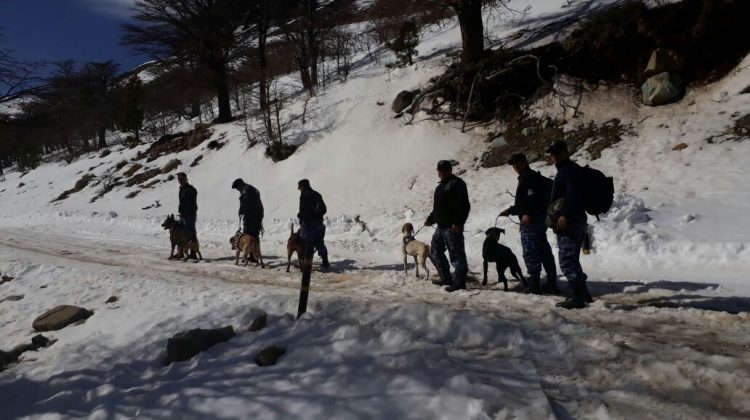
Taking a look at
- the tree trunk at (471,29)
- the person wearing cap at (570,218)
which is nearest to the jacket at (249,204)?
the person wearing cap at (570,218)

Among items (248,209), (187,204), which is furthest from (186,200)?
(248,209)

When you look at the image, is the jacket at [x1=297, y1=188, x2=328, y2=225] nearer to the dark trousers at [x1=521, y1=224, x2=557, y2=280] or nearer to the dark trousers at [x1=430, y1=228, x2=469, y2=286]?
the dark trousers at [x1=430, y1=228, x2=469, y2=286]

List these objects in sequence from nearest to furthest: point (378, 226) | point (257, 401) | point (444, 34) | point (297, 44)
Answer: point (257, 401) < point (378, 226) < point (444, 34) < point (297, 44)

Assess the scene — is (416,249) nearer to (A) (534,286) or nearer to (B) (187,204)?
(A) (534,286)

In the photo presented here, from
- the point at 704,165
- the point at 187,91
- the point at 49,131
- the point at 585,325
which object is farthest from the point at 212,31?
the point at 585,325

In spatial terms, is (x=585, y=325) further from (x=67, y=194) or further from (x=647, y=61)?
(x=67, y=194)

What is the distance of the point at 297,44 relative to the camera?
26.7 meters

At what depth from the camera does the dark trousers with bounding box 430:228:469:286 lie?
6.13 metres

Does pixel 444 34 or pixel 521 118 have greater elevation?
pixel 444 34

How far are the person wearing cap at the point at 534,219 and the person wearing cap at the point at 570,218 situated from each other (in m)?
0.54

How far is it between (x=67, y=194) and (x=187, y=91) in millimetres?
10075

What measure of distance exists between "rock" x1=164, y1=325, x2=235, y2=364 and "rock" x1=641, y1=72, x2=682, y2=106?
523 inches

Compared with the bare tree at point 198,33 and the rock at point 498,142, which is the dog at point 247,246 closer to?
the rock at point 498,142

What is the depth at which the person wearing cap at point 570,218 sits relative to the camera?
4883 millimetres
